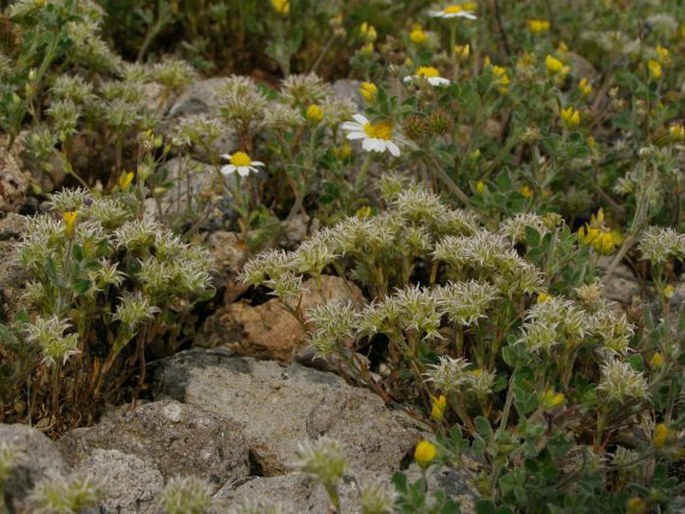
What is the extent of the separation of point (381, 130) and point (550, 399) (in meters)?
1.81

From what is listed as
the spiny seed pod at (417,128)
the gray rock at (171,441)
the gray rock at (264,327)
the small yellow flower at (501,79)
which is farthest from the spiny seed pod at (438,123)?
the gray rock at (171,441)

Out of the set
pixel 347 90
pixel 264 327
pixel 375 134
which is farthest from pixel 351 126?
pixel 347 90

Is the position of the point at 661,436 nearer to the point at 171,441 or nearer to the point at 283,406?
the point at 283,406

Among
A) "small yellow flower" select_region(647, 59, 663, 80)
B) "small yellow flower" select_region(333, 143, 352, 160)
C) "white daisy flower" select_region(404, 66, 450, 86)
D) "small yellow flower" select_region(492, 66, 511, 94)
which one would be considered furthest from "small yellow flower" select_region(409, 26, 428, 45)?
"small yellow flower" select_region(647, 59, 663, 80)

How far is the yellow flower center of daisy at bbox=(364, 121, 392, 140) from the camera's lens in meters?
4.46

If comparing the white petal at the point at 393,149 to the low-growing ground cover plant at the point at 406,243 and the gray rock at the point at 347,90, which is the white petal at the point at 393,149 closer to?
the low-growing ground cover plant at the point at 406,243

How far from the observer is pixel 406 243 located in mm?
4113

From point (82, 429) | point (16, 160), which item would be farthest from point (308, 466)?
point (16, 160)

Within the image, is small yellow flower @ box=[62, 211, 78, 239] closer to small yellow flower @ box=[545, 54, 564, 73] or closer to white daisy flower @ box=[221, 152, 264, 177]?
white daisy flower @ box=[221, 152, 264, 177]

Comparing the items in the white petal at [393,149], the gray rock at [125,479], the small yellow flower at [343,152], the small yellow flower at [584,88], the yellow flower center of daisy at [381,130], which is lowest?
the gray rock at [125,479]

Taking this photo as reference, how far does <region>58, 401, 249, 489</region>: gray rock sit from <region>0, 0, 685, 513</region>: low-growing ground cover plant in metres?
0.29

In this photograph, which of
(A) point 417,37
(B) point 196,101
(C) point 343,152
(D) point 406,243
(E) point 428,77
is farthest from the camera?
(B) point 196,101

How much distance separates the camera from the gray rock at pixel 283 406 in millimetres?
3590

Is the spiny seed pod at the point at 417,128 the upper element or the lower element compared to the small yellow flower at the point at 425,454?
upper
